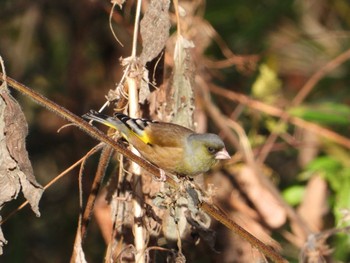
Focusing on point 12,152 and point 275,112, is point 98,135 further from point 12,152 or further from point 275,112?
point 275,112

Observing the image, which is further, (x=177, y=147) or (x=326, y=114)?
(x=326, y=114)

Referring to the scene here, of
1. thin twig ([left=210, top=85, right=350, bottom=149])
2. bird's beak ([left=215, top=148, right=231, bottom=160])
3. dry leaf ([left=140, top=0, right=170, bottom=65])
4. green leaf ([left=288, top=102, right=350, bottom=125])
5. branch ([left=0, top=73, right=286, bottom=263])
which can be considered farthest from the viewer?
thin twig ([left=210, top=85, right=350, bottom=149])

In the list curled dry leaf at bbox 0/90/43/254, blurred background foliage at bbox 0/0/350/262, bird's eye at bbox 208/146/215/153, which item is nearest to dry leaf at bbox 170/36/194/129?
bird's eye at bbox 208/146/215/153

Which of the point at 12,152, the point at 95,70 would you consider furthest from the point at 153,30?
the point at 95,70

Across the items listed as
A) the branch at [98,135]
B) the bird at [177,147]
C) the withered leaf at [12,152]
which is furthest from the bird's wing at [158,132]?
the withered leaf at [12,152]

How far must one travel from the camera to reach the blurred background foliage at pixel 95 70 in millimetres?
6434

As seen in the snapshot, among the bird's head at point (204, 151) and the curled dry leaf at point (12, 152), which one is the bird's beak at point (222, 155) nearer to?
the bird's head at point (204, 151)

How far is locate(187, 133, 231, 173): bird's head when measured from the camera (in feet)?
12.3

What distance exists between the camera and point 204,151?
12.6 feet

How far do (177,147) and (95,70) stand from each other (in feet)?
12.1

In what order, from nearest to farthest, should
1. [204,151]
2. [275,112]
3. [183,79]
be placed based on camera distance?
[183,79], [204,151], [275,112]

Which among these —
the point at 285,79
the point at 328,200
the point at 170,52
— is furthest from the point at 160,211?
the point at 285,79

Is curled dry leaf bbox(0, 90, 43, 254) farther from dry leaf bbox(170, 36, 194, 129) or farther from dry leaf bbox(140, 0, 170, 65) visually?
dry leaf bbox(170, 36, 194, 129)

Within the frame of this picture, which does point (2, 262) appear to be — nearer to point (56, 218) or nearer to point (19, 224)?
point (19, 224)
